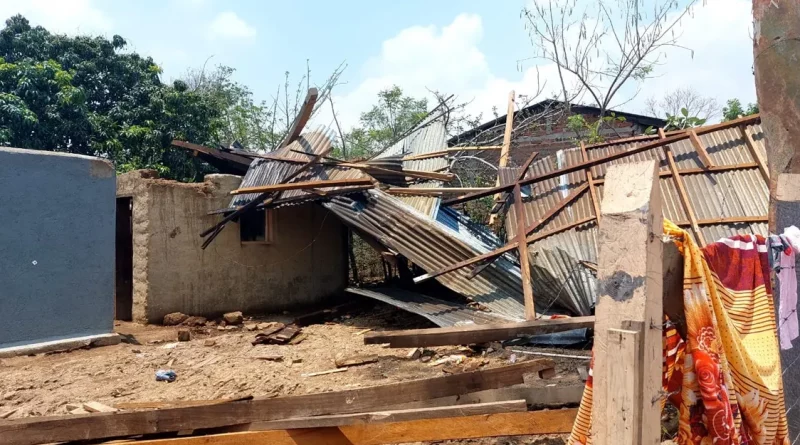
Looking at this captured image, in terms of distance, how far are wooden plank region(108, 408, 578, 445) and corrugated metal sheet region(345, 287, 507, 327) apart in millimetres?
3933

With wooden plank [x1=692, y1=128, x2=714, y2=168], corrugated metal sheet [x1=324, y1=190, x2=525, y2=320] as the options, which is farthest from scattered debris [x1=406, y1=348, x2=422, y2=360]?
wooden plank [x1=692, y1=128, x2=714, y2=168]

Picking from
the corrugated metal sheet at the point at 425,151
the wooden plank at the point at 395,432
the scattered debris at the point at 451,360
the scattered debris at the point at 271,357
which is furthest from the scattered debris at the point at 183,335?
the wooden plank at the point at 395,432

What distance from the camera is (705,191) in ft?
24.1

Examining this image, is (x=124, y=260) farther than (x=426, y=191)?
Yes

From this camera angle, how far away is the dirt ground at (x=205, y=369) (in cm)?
555

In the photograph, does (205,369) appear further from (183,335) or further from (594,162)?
(594,162)

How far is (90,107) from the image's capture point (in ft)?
54.9

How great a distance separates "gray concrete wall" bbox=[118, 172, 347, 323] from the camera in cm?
906

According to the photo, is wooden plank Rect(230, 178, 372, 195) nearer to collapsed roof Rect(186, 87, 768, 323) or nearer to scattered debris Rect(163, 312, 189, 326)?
collapsed roof Rect(186, 87, 768, 323)

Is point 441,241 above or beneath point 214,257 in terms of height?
above

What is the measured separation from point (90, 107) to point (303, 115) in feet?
32.5

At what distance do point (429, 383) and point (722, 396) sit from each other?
6.26ft

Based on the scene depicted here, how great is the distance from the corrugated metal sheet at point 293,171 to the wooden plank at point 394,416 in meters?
5.86

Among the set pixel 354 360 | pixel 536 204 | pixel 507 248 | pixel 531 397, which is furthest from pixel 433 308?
pixel 531 397
